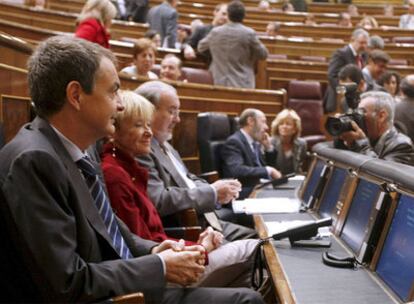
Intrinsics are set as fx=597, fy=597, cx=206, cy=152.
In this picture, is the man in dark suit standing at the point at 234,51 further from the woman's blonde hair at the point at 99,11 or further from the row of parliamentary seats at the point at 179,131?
the woman's blonde hair at the point at 99,11

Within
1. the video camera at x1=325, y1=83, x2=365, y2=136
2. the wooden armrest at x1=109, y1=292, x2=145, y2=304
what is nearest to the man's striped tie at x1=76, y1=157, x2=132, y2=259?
the wooden armrest at x1=109, y1=292, x2=145, y2=304

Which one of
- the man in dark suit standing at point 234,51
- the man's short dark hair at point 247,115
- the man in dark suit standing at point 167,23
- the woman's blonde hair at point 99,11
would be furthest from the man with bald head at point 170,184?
the man in dark suit standing at point 167,23

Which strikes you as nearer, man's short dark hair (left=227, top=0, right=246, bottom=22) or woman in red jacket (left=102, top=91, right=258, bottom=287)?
woman in red jacket (left=102, top=91, right=258, bottom=287)

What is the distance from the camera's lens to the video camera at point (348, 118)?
2.32 metres

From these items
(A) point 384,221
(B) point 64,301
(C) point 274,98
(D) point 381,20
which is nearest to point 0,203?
(B) point 64,301

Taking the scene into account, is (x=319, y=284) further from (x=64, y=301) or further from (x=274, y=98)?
(x=274, y=98)

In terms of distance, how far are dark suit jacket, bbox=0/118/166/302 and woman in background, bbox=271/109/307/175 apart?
310cm

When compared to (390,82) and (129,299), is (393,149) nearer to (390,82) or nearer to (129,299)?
(129,299)

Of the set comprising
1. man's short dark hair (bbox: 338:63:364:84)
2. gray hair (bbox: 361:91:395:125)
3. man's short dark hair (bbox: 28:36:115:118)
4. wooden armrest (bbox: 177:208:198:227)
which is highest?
man's short dark hair (bbox: 28:36:115:118)

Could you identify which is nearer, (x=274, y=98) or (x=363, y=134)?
(x=363, y=134)

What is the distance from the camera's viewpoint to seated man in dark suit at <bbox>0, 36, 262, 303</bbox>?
1.17m

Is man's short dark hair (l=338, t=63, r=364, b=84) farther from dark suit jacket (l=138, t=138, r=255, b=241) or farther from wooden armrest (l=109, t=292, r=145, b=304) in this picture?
wooden armrest (l=109, t=292, r=145, b=304)

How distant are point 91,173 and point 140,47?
2.55 m

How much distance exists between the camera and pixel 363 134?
2334mm
